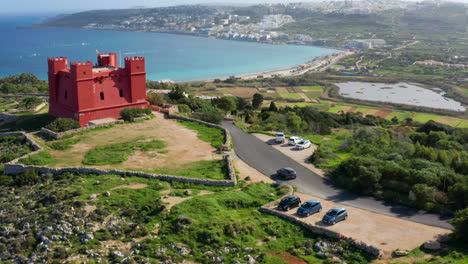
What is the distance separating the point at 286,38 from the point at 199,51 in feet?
193

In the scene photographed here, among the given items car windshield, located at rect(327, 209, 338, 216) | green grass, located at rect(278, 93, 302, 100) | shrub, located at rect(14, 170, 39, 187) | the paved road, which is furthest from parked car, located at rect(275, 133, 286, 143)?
green grass, located at rect(278, 93, 302, 100)

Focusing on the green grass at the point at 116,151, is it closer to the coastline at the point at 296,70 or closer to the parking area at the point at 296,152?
the parking area at the point at 296,152

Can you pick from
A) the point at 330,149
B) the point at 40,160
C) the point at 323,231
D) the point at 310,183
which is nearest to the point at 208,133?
the point at 330,149

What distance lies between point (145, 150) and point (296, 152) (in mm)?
9212

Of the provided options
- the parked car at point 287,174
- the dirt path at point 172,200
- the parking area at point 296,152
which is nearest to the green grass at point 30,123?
the parking area at point 296,152

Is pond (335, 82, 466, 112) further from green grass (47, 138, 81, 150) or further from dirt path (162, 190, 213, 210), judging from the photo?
dirt path (162, 190, 213, 210)

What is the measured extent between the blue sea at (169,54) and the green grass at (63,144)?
7139 centimetres

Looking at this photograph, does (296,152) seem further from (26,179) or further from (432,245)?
(26,179)

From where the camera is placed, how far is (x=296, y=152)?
92.8ft

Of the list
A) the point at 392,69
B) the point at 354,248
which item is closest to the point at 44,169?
the point at 354,248

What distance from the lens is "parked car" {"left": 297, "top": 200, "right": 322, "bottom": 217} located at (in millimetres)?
18938

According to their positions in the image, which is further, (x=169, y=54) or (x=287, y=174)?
(x=169, y=54)

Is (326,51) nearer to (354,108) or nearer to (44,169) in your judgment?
(354,108)

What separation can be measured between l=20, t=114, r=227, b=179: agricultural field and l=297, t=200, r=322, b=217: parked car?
4.96m
